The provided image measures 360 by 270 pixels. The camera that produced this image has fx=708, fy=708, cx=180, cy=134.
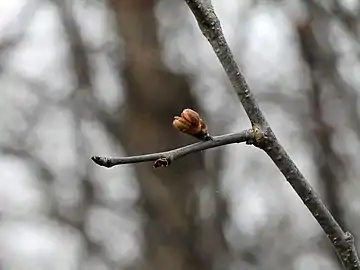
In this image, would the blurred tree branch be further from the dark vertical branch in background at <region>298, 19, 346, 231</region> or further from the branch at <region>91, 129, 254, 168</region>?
the dark vertical branch in background at <region>298, 19, 346, 231</region>

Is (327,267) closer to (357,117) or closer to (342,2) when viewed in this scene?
(357,117)

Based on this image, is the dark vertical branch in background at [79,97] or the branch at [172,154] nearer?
the branch at [172,154]

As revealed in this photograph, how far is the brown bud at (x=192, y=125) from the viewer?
0.90 meters

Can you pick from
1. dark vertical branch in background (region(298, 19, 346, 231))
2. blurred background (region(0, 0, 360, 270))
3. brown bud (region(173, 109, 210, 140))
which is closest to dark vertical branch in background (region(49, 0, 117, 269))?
blurred background (region(0, 0, 360, 270))

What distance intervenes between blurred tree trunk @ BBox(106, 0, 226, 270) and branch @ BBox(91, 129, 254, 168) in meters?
3.74

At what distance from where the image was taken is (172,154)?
81 centimetres

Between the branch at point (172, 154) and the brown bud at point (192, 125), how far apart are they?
1.7 inches

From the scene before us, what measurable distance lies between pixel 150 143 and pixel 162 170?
0.20 metres

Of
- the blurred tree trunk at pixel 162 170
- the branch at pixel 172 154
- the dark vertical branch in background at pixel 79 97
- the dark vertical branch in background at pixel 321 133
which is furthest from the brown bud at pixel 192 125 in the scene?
the dark vertical branch in background at pixel 79 97

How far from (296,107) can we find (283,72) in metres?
0.52

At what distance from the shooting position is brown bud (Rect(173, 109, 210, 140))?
35.4 inches

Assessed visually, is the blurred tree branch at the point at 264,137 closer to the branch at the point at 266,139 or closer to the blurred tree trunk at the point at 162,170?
the branch at the point at 266,139

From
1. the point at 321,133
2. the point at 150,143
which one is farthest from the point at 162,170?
the point at 321,133

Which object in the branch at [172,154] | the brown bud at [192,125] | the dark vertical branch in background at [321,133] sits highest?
the dark vertical branch in background at [321,133]
